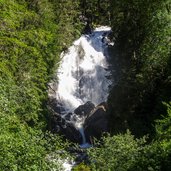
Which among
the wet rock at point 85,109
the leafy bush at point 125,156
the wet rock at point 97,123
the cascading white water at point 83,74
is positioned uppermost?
the cascading white water at point 83,74

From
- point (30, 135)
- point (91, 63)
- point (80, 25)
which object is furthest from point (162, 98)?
point (80, 25)

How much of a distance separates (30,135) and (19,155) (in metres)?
1.63

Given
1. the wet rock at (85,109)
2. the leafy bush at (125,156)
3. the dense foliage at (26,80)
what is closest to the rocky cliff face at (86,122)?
the wet rock at (85,109)

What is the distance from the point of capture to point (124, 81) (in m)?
33.1

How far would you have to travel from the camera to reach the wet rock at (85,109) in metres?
41.7

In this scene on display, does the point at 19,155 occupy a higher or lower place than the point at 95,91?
lower

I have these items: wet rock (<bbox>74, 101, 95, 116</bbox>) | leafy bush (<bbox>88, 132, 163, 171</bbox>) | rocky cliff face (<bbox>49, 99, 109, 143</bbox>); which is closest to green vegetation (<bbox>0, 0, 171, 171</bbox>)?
leafy bush (<bbox>88, 132, 163, 171</bbox>)

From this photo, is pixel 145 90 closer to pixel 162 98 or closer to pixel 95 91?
pixel 162 98

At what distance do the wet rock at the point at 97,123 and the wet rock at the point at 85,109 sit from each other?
93.9 inches

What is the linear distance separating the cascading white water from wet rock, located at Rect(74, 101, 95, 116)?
1782 mm

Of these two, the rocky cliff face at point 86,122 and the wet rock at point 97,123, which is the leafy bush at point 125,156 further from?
the rocky cliff face at point 86,122

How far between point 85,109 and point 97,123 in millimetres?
4604

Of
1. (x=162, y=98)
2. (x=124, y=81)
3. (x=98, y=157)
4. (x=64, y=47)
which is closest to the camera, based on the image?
(x=98, y=157)

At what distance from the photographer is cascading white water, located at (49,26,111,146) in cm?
4619
